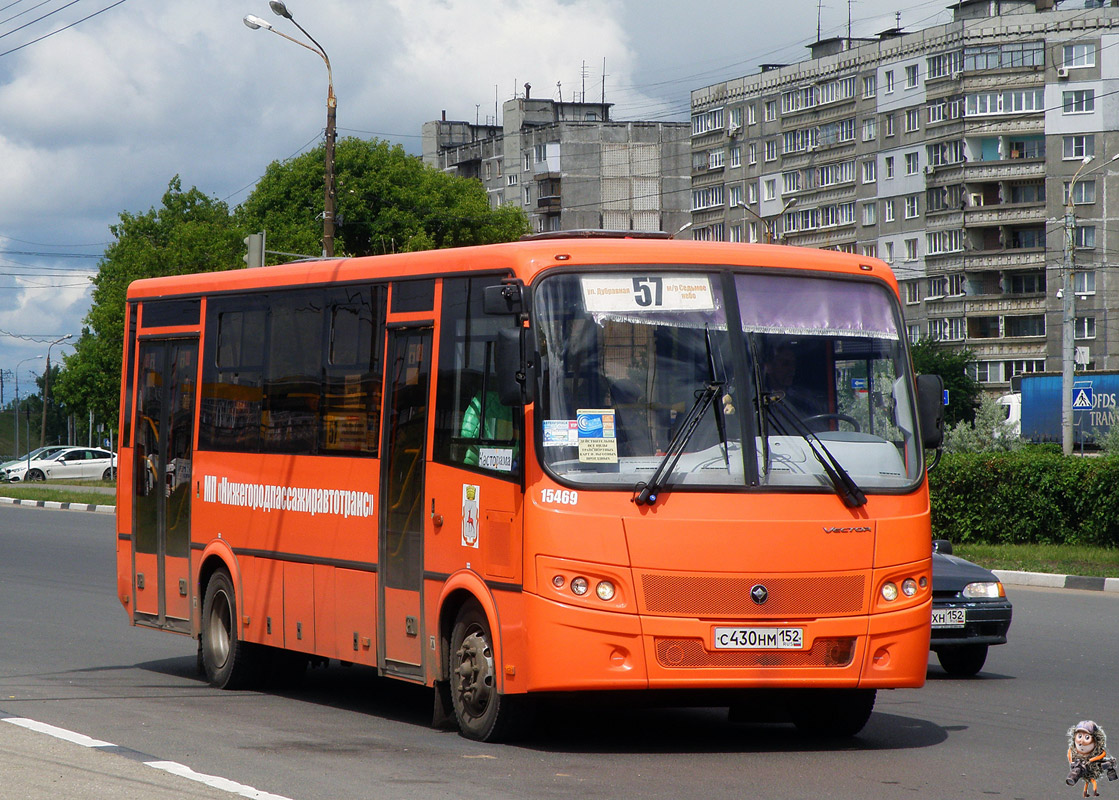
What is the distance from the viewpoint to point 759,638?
336 inches

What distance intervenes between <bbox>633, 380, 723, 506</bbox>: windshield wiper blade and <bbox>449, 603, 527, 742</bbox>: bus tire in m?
1.21

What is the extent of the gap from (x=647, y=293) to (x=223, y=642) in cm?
497

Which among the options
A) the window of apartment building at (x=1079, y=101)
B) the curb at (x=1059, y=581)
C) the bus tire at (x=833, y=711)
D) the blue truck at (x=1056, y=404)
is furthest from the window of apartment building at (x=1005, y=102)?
the bus tire at (x=833, y=711)

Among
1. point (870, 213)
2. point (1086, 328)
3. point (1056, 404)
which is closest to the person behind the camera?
point (1056, 404)

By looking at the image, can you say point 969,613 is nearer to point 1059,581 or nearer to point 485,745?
point 485,745

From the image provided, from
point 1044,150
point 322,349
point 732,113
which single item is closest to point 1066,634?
point 322,349

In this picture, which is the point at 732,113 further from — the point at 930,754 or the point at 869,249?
the point at 930,754

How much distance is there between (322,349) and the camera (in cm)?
1104

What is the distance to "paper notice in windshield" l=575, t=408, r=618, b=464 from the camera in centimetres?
859

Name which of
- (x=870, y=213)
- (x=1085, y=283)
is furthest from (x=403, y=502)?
(x=870, y=213)

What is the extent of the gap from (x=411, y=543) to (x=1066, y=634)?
8580 millimetres

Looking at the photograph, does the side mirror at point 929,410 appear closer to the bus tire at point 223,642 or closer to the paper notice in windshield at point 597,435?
the paper notice in windshield at point 597,435

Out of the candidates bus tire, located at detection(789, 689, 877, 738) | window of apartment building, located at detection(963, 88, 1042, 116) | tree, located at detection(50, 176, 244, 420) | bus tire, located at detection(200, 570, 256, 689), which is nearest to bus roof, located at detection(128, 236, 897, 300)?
bus tire, located at detection(789, 689, 877, 738)

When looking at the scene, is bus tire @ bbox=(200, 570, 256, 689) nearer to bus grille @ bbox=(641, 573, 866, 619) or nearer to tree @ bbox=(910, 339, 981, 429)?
bus grille @ bbox=(641, 573, 866, 619)
